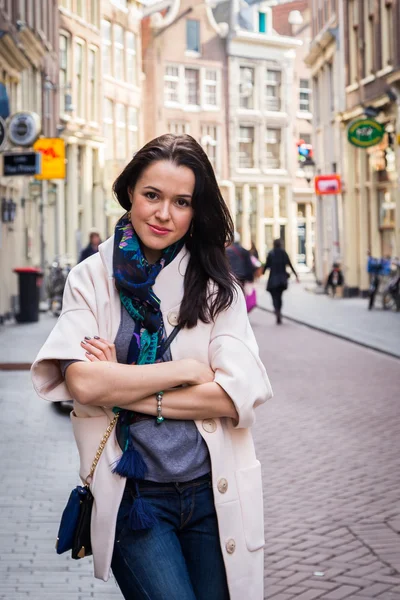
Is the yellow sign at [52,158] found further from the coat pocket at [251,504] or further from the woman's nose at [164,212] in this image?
the coat pocket at [251,504]

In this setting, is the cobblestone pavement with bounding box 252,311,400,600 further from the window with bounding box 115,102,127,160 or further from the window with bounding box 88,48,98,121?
the window with bounding box 115,102,127,160

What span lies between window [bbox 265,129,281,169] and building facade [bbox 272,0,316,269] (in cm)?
81

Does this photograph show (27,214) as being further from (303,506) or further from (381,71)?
(303,506)

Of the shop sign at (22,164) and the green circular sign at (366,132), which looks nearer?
the shop sign at (22,164)

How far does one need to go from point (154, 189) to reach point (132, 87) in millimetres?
48936

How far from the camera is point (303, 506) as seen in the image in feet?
21.2

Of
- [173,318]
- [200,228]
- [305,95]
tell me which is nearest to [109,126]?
[305,95]

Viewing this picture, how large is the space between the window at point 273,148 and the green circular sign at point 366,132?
33.2 meters

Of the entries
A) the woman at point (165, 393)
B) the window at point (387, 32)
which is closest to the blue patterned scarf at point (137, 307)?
the woman at point (165, 393)

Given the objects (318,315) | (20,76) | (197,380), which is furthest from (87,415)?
(20,76)

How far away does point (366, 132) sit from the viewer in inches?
1121

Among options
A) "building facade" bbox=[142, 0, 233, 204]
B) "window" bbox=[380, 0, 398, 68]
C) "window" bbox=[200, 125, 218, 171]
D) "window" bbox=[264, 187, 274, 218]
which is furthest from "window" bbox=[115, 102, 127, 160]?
"window" bbox=[380, 0, 398, 68]

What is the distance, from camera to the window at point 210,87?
60062 millimetres

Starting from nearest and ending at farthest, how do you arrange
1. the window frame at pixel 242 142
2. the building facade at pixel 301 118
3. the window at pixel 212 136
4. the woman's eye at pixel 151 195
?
1. the woman's eye at pixel 151 195
2. the window at pixel 212 136
3. the window frame at pixel 242 142
4. the building facade at pixel 301 118
